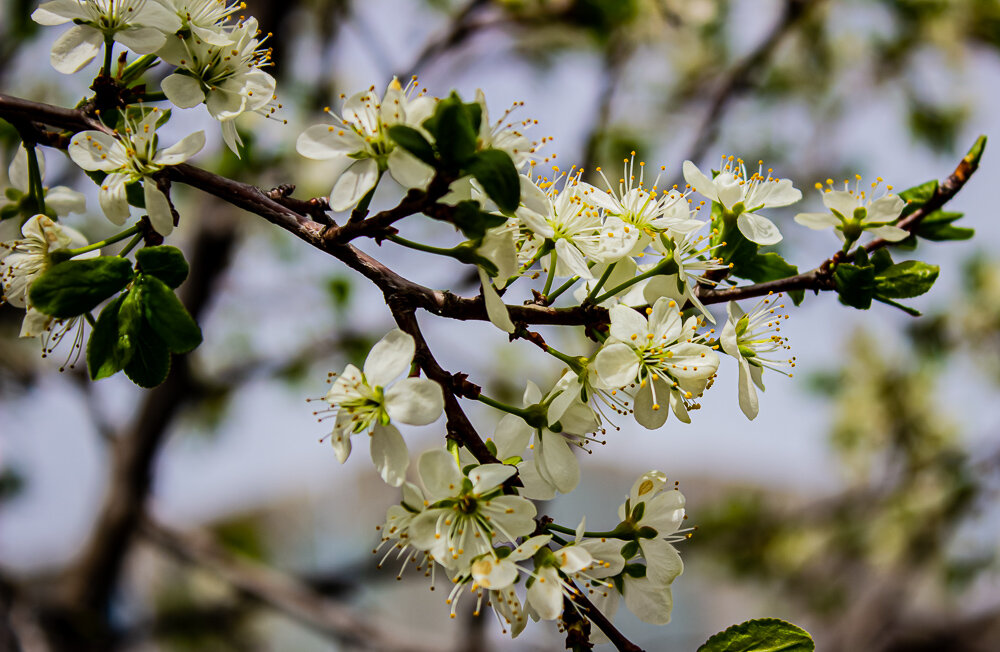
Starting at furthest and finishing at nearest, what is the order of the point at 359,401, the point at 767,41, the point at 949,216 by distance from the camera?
1. the point at 767,41
2. the point at 949,216
3. the point at 359,401

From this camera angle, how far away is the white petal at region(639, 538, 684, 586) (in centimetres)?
85

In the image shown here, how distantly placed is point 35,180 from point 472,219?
57cm

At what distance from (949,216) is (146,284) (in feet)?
2.93

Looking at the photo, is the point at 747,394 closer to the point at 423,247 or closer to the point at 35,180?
the point at 423,247

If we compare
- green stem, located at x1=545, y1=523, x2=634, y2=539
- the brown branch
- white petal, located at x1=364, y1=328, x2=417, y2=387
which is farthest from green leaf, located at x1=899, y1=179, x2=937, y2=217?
the brown branch

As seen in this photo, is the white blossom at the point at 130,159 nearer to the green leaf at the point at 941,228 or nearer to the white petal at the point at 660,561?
the white petal at the point at 660,561

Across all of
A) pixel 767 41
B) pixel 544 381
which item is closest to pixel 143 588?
pixel 544 381

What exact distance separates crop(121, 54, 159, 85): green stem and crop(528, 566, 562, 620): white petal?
2.36ft

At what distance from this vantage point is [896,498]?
4605 mm

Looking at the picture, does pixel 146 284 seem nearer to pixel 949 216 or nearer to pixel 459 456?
pixel 459 456

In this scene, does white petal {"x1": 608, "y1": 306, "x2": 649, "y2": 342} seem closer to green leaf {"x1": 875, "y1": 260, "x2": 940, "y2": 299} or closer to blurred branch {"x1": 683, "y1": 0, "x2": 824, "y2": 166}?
green leaf {"x1": 875, "y1": 260, "x2": 940, "y2": 299}

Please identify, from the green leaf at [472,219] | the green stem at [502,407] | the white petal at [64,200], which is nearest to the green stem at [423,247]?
the green leaf at [472,219]

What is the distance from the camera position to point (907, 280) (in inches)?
35.0

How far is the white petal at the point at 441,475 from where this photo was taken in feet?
2.49
